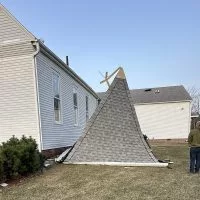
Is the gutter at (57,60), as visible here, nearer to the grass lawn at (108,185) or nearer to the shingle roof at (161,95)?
the grass lawn at (108,185)

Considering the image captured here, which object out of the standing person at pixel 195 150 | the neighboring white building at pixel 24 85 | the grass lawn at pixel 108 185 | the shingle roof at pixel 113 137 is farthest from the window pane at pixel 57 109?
the standing person at pixel 195 150

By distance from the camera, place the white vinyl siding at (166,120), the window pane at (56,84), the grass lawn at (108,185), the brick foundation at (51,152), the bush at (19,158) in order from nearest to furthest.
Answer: the grass lawn at (108,185)
the bush at (19,158)
the brick foundation at (51,152)
the window pane at (56,84)
the white vinyl siding at (166,120)

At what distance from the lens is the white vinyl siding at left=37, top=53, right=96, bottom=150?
1093cm

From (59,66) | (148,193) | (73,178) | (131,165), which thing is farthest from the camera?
(59,66)

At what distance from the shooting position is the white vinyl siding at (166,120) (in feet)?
99.1

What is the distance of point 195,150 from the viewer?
9.04 meters

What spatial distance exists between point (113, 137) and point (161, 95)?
77.7ft

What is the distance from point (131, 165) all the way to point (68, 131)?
5429 millimetres

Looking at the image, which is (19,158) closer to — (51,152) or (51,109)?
(51,152)

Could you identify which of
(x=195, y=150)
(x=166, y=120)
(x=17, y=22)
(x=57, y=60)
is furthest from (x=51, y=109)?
(x=166, y=120)

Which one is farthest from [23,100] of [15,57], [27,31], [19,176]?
[19,176]

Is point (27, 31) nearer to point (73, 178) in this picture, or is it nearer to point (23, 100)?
point (23, 100)

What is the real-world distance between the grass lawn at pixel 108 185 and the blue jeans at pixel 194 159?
34 cm

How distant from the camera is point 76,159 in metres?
10.4
